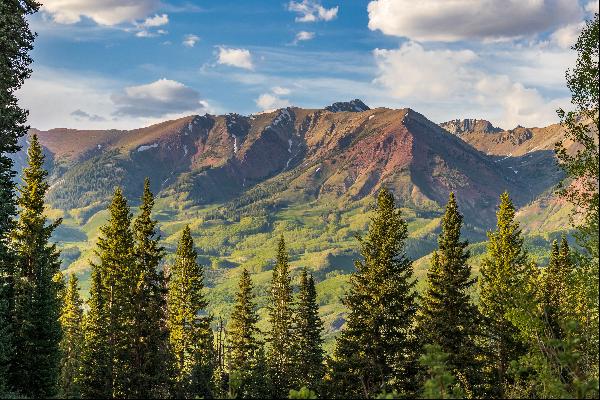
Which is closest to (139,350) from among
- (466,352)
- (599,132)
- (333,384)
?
(333,384)

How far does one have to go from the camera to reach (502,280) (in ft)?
161

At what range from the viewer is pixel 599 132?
22.9 metres

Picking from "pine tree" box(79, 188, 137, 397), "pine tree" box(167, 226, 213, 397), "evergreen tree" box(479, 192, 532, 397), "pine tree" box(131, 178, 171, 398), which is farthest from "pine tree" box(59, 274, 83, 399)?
"evergreen tree" box(479, 192, 532, 397)

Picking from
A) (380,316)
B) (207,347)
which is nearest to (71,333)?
(207,347)

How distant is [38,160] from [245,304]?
117 feet

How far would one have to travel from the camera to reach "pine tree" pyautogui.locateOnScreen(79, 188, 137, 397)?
45.0m

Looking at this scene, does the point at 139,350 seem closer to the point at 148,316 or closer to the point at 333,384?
the point at 148,316

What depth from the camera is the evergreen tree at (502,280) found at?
157 ft

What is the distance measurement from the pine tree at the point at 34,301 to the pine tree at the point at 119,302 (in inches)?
175

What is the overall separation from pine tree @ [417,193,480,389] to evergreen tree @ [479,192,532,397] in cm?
344

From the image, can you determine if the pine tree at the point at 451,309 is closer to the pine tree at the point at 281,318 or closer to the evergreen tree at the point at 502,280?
the evergreen tree at the point at 502,280

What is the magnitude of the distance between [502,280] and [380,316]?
15068 mm

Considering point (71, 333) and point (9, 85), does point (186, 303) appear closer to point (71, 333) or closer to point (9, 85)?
point (71, 333)

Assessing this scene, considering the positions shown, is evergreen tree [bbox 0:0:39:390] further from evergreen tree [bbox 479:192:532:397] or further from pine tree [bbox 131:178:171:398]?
evergreen tree [bbox 479:192:532:397]
